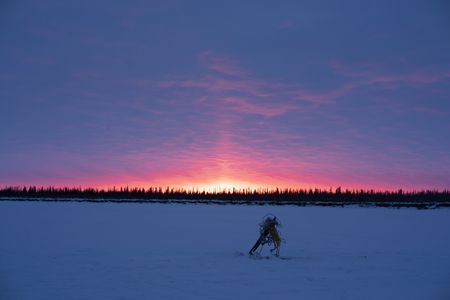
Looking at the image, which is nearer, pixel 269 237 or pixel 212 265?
pixel 212 265

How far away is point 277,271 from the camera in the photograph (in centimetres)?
1184

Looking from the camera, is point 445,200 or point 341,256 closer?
point 341,256

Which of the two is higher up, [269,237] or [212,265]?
[269,237]

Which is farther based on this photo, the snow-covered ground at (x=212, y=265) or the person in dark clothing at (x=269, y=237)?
the person in dark clothing at (x=269, y=237)

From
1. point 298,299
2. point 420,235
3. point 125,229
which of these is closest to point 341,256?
point 298,299

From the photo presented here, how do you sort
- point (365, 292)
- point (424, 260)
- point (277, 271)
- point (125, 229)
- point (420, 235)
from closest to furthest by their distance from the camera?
point (365, 292) < point (277, 271) < point (424, 260) < point (420, 235) < point (125, 229)

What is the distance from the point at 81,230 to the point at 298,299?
12.8 metres

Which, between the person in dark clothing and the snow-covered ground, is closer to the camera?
the snow-covered ground

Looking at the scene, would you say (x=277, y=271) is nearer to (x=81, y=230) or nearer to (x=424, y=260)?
(x=424, y=260)

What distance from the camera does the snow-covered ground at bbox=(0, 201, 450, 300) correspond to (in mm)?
9578

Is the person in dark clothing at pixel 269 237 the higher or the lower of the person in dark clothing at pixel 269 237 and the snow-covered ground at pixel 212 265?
the higher

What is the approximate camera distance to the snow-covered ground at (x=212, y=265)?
9.58 m

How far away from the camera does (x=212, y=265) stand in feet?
40.5

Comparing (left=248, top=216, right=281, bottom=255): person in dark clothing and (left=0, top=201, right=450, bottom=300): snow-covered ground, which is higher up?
(left=248, top=216, right=281, bottom=255): person in dark clothing
